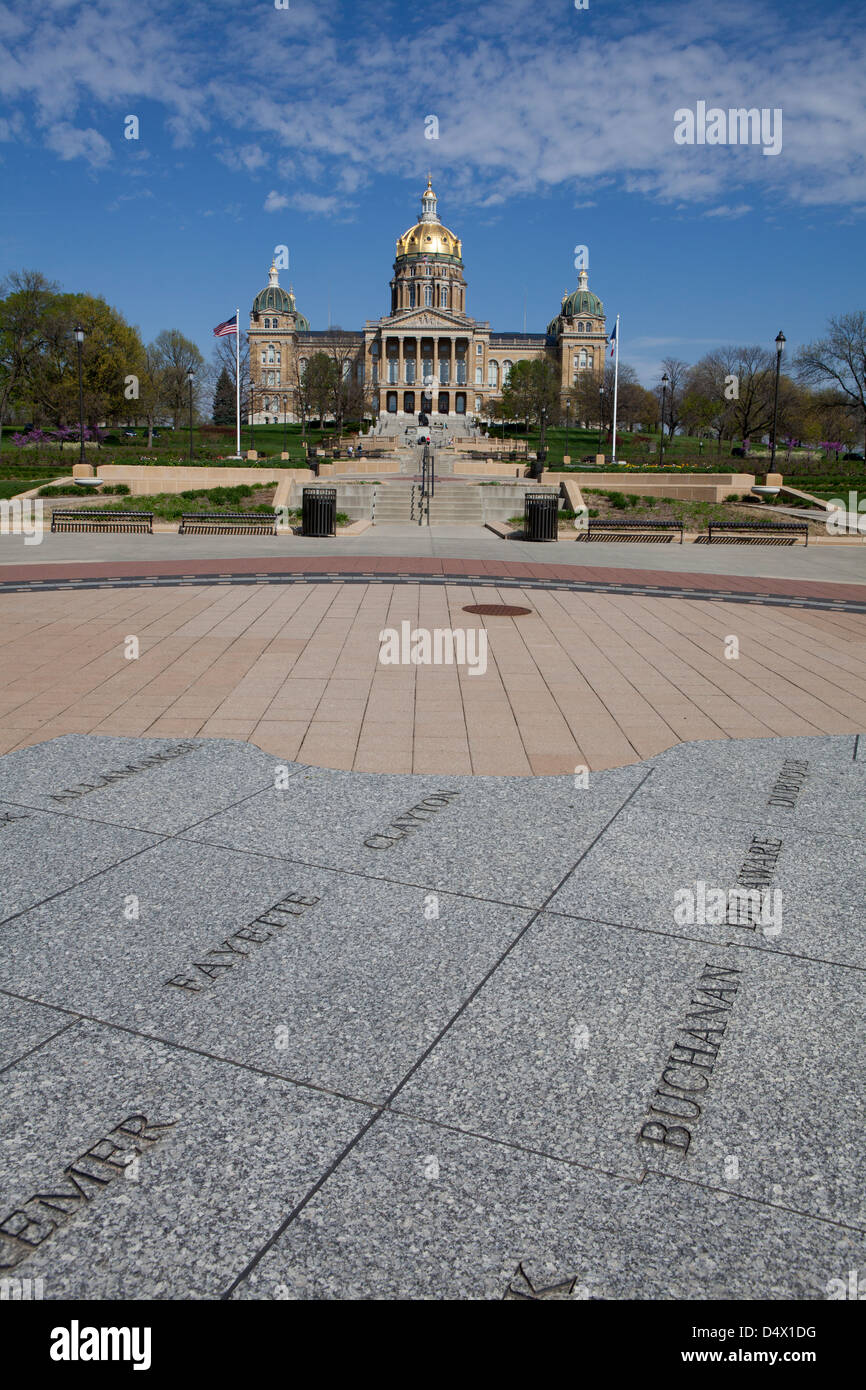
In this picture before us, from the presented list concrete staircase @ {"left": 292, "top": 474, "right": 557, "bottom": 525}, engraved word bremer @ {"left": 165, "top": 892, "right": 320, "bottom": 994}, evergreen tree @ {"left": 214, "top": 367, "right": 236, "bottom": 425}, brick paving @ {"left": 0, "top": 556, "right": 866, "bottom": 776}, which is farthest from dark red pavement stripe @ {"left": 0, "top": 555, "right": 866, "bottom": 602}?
evergreen tree @ {"left": 214, "top": 367, "right": 236, "bottom": 425}

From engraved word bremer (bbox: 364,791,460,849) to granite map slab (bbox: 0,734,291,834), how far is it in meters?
1.02

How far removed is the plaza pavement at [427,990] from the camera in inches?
104

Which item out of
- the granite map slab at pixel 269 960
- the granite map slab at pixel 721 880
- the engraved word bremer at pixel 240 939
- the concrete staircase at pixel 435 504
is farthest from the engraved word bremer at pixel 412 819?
the concrete staircase at pixel 435 504

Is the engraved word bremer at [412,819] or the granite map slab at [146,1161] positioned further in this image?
the engraved word bremer at [412,819]

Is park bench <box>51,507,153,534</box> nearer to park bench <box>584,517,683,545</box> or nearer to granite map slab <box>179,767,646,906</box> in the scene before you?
park bench <box>584,517,683,545</box>

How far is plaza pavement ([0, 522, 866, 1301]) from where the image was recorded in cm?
263

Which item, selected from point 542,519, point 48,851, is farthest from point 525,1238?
point 542,519

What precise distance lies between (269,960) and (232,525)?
856 inches

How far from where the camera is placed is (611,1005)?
377 centimetres

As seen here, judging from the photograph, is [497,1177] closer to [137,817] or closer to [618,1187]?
[618,1187]

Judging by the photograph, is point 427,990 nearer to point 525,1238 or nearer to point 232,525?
point 525,1238

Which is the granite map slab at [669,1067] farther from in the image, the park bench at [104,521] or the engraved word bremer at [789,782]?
the park bench at [104,521]

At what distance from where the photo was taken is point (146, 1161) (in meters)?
2.88
